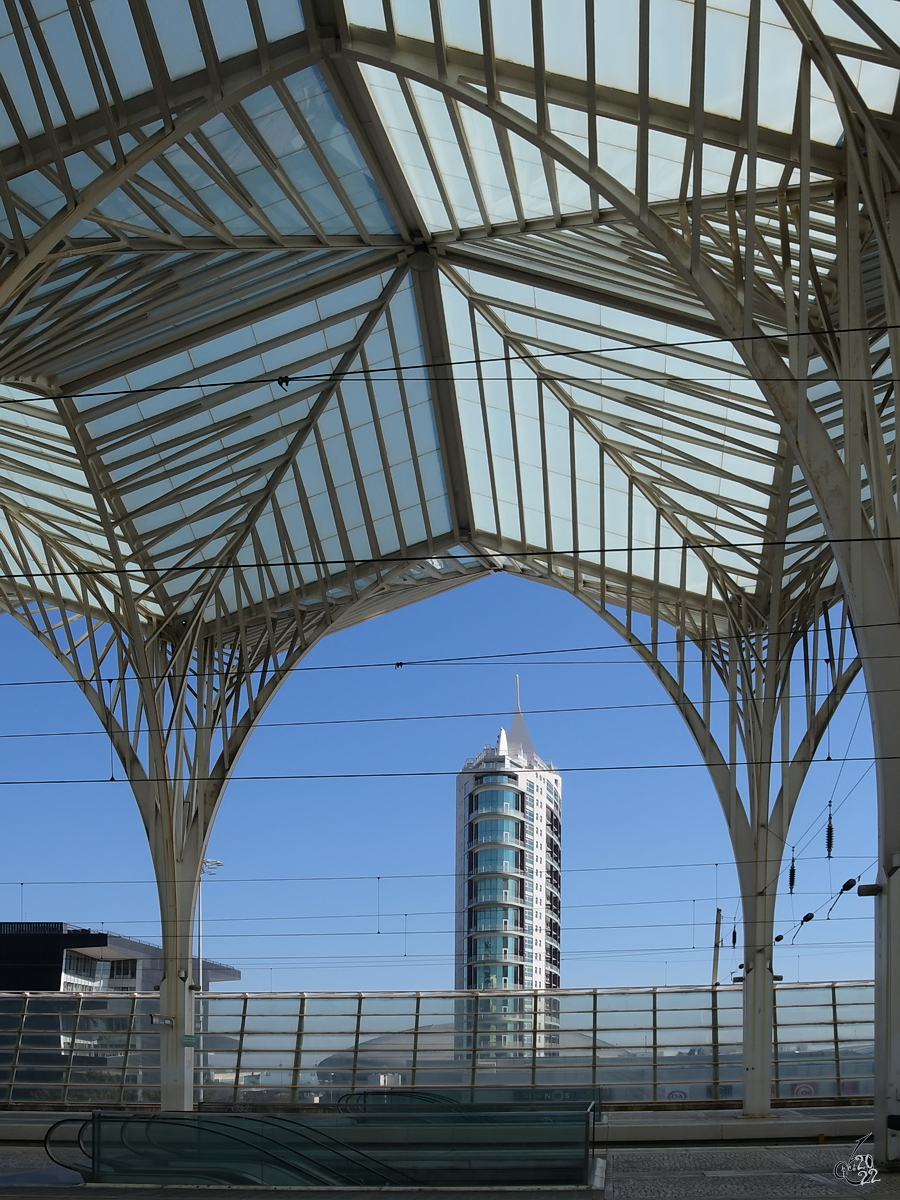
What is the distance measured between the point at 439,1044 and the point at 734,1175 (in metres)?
20.5

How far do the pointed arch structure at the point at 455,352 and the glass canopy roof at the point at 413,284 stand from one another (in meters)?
0.09

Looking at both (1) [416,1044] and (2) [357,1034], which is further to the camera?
(2) [357,1034]

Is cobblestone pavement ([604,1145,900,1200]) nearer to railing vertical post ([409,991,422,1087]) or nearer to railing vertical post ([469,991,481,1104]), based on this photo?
railing vertical post ([469,991,481,1104])

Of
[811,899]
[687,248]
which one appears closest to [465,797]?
[811,899]

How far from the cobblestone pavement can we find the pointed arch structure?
1.35 m

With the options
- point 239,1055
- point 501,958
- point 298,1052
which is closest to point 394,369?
point 298,1052

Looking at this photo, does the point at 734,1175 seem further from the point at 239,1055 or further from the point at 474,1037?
the point at 239,1055

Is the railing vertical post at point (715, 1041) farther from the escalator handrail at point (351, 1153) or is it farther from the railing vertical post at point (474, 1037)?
the escalator handrail at point (351, 1153)

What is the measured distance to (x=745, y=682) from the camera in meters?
34.6

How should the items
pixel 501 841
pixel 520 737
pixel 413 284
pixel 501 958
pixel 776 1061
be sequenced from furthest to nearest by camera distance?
pixel 520 737 < pixel 501 841 < pixel 501 958 < pixel 776 1061 < pixel 413 284

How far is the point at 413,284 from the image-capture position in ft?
94.7

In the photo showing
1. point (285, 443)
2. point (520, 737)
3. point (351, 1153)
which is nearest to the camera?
point (351, 1153)

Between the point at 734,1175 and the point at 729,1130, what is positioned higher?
the point at 729,1130

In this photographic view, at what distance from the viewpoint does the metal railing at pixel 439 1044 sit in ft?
124
